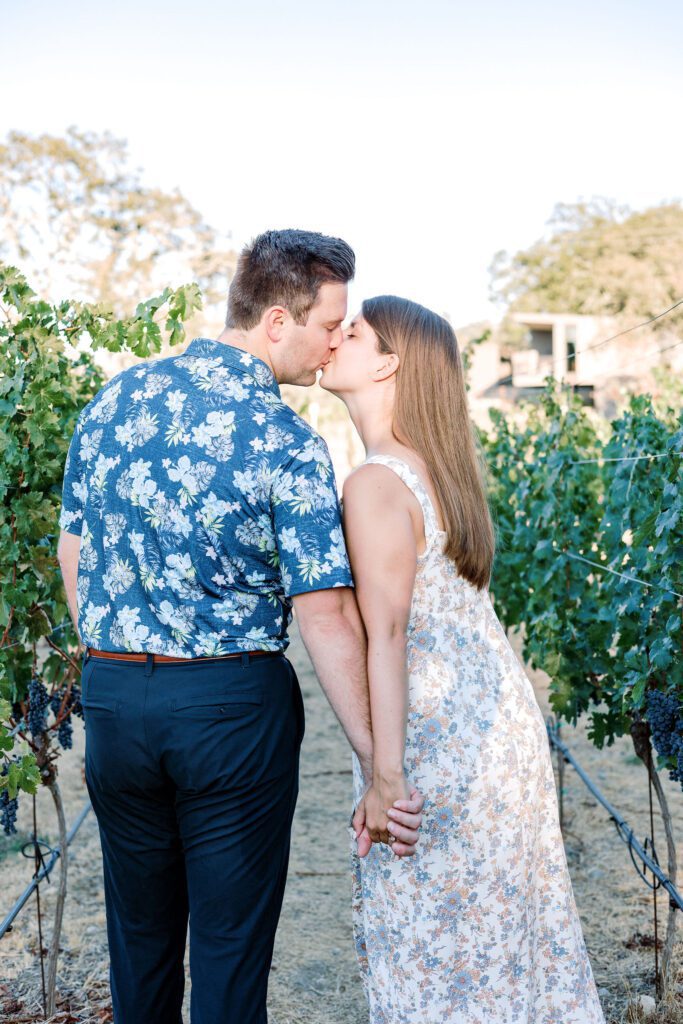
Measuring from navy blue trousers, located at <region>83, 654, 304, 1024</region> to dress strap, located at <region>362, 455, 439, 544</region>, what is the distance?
43 centimetres

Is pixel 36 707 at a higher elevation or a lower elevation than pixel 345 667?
lower

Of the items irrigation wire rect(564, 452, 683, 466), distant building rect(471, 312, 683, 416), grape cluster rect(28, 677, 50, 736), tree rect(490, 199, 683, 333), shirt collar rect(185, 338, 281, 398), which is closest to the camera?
shirt collar rect(185, 338, 281, 398)

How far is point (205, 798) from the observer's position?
1.84m

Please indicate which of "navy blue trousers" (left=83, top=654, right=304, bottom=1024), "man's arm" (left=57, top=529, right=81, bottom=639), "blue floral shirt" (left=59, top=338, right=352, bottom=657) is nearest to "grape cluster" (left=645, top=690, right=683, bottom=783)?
"navy blue trousers" (left=83, top=654, right=304, bottom=1024)

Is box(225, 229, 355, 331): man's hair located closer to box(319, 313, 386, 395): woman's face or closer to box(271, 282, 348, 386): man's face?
box(271, 282, 348, 386): man's face

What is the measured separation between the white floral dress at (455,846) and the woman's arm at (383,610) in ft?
0.38

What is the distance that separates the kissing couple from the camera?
5.89ft

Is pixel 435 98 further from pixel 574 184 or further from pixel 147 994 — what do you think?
pixel 147 994

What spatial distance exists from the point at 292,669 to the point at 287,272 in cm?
84

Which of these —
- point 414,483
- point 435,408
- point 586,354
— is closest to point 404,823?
point 414,483

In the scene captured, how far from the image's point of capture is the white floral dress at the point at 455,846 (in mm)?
2000

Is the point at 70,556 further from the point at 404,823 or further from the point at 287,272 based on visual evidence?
the point at 404,823

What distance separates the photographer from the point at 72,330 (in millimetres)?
3047

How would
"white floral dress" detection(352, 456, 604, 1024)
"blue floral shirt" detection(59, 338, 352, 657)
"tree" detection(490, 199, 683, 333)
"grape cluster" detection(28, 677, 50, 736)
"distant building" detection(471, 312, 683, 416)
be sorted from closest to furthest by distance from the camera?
"blue floral shirt" detection(59, 338, 352, 657)
"white floral dress" detection(352, 456, 604, 1024)
"grape cluster" detection(28, 677, 50, 736)
"distant building" detection(471, 312, 683, 416)
"tree" detection(490, 199, 683, 333)
